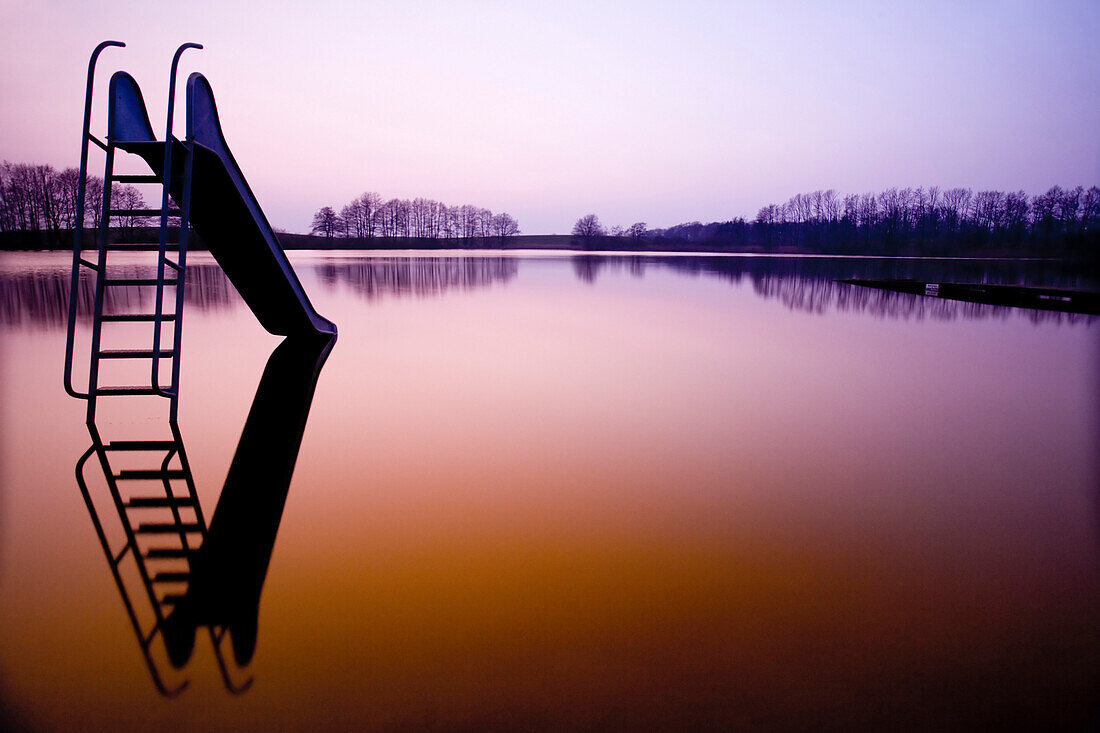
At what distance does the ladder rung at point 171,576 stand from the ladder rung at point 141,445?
1.79 meters

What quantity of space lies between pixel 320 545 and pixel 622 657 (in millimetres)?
1431

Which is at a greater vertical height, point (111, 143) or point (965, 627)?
point (111, 143)

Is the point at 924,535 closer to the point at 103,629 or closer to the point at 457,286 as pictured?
the point at 103,629

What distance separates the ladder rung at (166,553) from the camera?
2.42 m

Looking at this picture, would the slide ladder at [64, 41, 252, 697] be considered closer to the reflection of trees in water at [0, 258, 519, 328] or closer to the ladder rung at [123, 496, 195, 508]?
the ladder rung at [123, 496, 195, 508]

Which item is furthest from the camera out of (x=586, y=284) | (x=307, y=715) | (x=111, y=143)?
(x=586, y=284)

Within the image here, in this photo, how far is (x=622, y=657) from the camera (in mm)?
1831

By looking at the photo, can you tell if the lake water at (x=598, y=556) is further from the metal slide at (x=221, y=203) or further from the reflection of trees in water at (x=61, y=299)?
the reflection of trees in water at (x=61, y=299)

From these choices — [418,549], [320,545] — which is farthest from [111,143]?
[418,549]

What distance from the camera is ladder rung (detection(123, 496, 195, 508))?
2920mm

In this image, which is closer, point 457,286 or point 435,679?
point 435,679

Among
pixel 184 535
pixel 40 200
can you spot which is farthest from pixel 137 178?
pixel 40 200

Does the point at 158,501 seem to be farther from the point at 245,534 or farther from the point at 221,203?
the point at 221,203

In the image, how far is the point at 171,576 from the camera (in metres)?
2.27
